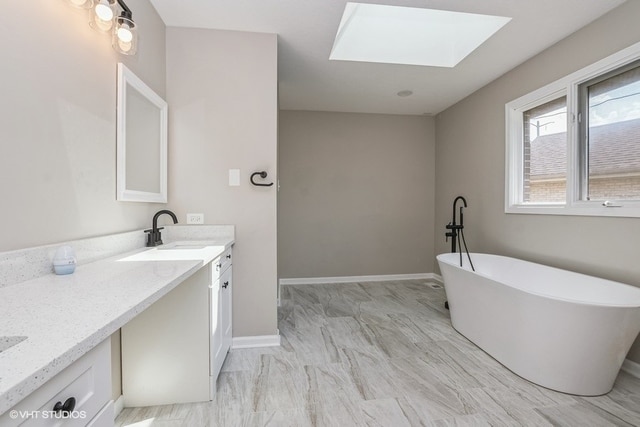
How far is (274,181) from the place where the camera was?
7.63 ft

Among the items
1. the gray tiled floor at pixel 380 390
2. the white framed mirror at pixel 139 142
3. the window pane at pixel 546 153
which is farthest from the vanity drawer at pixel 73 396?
the window pane at pixel 546 153

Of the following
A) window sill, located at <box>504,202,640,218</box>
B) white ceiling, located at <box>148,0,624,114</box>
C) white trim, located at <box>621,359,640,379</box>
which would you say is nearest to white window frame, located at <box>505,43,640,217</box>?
window sill, located at <box>504,202,640,218</box>

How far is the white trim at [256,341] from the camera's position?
2.28m

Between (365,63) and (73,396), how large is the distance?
3026 millimetres

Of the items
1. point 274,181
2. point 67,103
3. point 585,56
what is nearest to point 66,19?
point 67,103

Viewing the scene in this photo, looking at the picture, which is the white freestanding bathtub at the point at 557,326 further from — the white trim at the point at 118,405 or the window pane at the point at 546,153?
the white trim at the point at 118,405

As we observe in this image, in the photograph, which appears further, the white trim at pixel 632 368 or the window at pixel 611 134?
the window at pixel 611 134

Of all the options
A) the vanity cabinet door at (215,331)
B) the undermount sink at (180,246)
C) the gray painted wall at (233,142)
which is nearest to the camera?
the vanity cabinet door at (215,331)

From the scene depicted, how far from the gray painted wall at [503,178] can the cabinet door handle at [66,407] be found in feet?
9.56

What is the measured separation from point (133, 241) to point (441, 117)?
4149 mm

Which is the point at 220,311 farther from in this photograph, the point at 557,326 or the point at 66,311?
the point at 557,326

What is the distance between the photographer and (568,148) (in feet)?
7.86

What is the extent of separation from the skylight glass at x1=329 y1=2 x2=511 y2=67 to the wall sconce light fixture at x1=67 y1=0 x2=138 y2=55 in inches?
66.4

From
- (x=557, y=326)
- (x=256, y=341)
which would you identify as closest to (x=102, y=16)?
(x=256, y=341)
